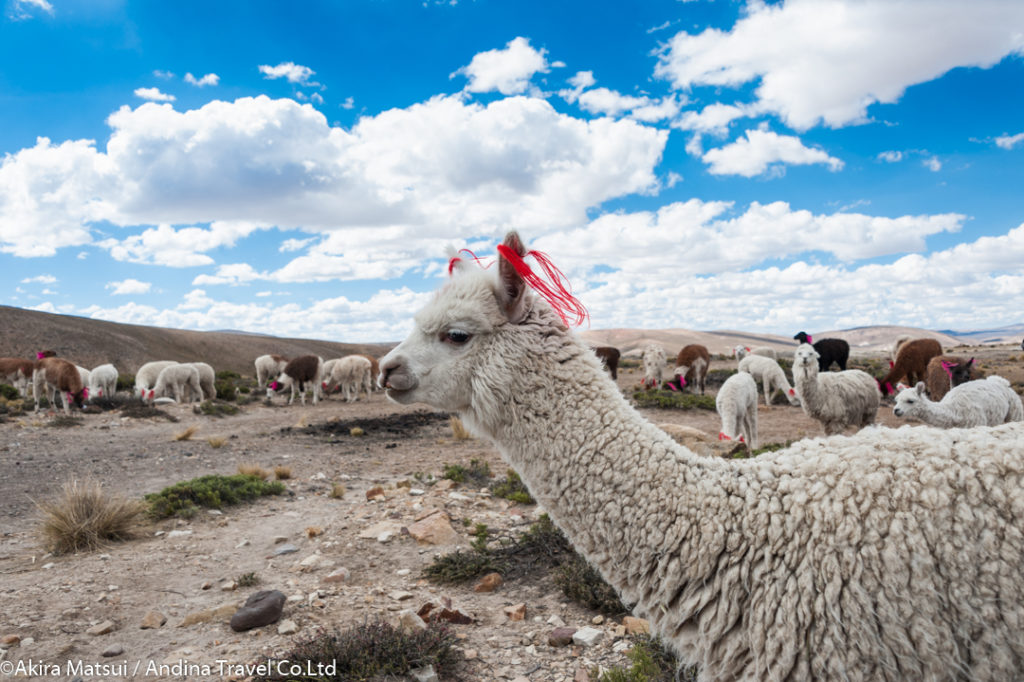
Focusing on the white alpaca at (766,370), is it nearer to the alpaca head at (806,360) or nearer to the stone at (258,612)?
the alpaca head at (806,360)

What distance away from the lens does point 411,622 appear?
416 cm

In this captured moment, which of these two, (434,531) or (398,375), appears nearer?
(398,375)

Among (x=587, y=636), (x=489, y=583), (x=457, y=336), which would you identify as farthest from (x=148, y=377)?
(x=457, y=336)

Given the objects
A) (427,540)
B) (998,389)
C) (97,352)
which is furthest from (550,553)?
(97,352)

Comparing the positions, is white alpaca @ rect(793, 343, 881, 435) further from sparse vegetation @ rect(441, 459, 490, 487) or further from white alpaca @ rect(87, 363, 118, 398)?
white alpaca @ rect(87, 363, 118, 398)

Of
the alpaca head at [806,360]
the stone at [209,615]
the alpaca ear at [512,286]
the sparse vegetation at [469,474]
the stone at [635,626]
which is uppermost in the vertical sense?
the alpaca ear at [512,286]

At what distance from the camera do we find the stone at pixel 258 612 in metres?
4.33

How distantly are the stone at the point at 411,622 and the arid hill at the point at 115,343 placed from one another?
2287 inches

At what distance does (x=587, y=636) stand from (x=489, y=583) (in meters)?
1.29

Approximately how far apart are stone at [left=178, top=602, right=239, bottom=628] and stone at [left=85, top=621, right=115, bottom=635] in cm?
51

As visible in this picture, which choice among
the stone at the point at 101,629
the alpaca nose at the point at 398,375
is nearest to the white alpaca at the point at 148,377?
the stone at the point at 101,629

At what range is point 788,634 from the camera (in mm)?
2117

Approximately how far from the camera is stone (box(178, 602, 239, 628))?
4.53 meters

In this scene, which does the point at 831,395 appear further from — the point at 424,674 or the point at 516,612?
the point at 424,674
